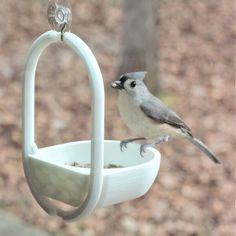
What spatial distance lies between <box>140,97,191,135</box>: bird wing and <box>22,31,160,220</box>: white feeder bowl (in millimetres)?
96

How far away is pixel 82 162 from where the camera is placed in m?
1.98

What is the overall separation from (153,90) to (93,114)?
459 centimetres

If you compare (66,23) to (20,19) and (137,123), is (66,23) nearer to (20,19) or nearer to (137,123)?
(137,123)

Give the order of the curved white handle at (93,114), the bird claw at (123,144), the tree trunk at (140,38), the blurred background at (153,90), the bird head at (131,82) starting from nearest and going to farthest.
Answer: the curved white handle at (93,114), the bird head at (131,82), the bird claw at (123,144), the blurred background at (153,90), the tree trunk at (140,38)

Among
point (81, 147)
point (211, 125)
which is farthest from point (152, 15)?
point (81, 147)

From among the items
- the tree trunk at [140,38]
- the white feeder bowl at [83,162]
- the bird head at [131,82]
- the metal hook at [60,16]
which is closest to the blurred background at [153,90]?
the tree trunk at [140,38]

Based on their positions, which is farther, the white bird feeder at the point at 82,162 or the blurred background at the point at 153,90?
the blurred background at the point at 153,90

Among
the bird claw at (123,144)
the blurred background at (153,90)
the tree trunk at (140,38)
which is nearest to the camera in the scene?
the bird claw at (123,144)

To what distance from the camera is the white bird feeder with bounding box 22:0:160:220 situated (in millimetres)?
1619

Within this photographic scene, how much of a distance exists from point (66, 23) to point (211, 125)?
4418 millimetres

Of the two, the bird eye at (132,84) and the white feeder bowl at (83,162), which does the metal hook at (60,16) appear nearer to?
the white feeder bowl at (83,162)

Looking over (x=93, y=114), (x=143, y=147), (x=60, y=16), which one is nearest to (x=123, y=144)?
(x=143, y=147)

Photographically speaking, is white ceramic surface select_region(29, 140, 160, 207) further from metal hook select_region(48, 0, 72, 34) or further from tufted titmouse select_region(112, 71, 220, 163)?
metal hook select_region(48, 0, 72, 34)

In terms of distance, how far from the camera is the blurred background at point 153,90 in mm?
4848
